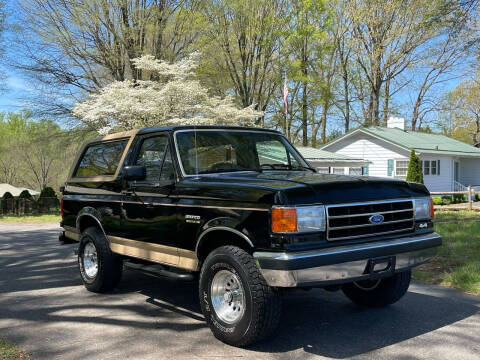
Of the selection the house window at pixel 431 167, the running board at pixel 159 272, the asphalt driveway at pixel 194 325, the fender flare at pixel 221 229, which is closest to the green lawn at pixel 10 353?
the asphalt driveway at pixel 194 325

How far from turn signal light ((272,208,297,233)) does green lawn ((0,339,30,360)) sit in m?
2.40

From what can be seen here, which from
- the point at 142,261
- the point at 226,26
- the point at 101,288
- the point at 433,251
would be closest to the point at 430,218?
the point at 433,251

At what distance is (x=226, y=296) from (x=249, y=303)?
42 cm

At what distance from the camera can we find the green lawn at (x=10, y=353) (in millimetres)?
4020

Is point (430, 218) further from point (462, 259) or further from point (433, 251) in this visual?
point (462, 259)

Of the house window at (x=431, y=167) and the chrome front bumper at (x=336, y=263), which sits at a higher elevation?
the house window at (x=431, y=167)

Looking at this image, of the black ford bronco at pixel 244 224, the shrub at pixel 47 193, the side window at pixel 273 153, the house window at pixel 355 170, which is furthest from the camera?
the shrub at pixel 47 193

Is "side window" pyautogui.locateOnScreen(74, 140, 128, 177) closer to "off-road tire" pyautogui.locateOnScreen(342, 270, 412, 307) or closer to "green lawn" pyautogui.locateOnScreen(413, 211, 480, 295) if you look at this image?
"off-road tire" pyautogui.locateOnScreen(342, 270, 412, 307)

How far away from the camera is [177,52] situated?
26.4 m

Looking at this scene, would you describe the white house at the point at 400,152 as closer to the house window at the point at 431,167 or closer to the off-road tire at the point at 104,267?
the house window at the point at 431,167

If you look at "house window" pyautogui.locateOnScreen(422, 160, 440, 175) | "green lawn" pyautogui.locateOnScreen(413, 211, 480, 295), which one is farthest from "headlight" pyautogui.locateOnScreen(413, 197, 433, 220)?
"house window" pyautogui.locateOnScreen(422, 160, 440, 175)

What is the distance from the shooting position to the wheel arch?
4182 mm

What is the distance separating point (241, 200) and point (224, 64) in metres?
26.7

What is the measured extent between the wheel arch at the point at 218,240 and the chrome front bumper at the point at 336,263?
0.92 ft
